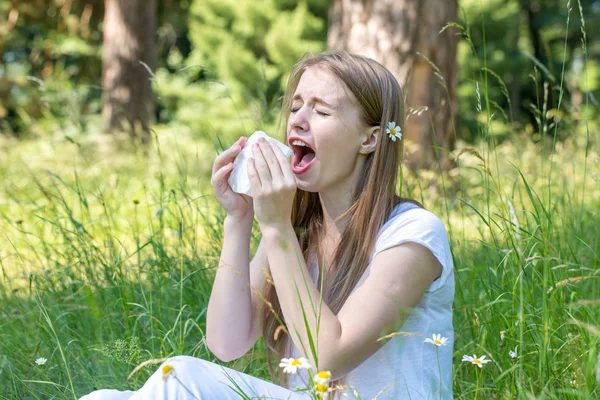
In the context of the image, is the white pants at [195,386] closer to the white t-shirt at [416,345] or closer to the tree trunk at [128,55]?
the white t-shirt at [416,345]

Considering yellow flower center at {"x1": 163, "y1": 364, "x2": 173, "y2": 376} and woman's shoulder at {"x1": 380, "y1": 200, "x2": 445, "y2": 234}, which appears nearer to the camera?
yellow flower center at {"x1": 163, "y1": 364, "x2": 173, "y2": 376}

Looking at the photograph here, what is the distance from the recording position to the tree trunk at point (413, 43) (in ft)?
15.2

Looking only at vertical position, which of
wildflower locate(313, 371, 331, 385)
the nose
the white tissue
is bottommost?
wildflower locate(313, 371, 331, 385)

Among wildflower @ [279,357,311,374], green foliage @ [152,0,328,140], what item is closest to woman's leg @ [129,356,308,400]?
wildflower @ [279,357,311,374]

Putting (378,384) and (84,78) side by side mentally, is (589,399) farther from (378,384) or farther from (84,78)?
(84,78)

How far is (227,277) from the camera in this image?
1.85 m

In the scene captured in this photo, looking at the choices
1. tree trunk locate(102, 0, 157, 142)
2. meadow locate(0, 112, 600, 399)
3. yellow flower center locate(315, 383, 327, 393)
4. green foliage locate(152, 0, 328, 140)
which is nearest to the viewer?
yellow flower center locate(315, 383, 327, 393)

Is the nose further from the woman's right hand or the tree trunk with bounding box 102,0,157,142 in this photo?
the tree trunk with bounding box 102,0,157,142

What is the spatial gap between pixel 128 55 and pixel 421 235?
8.41m

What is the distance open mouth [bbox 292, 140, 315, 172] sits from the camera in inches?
70.8

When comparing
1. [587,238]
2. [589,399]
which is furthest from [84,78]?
[589,399]

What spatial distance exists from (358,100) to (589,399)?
34.9 inches

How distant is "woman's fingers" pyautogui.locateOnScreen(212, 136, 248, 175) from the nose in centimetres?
14

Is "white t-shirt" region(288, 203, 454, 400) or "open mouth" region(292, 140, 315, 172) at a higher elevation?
"open mouth" region(292, 140, 315, 172)
